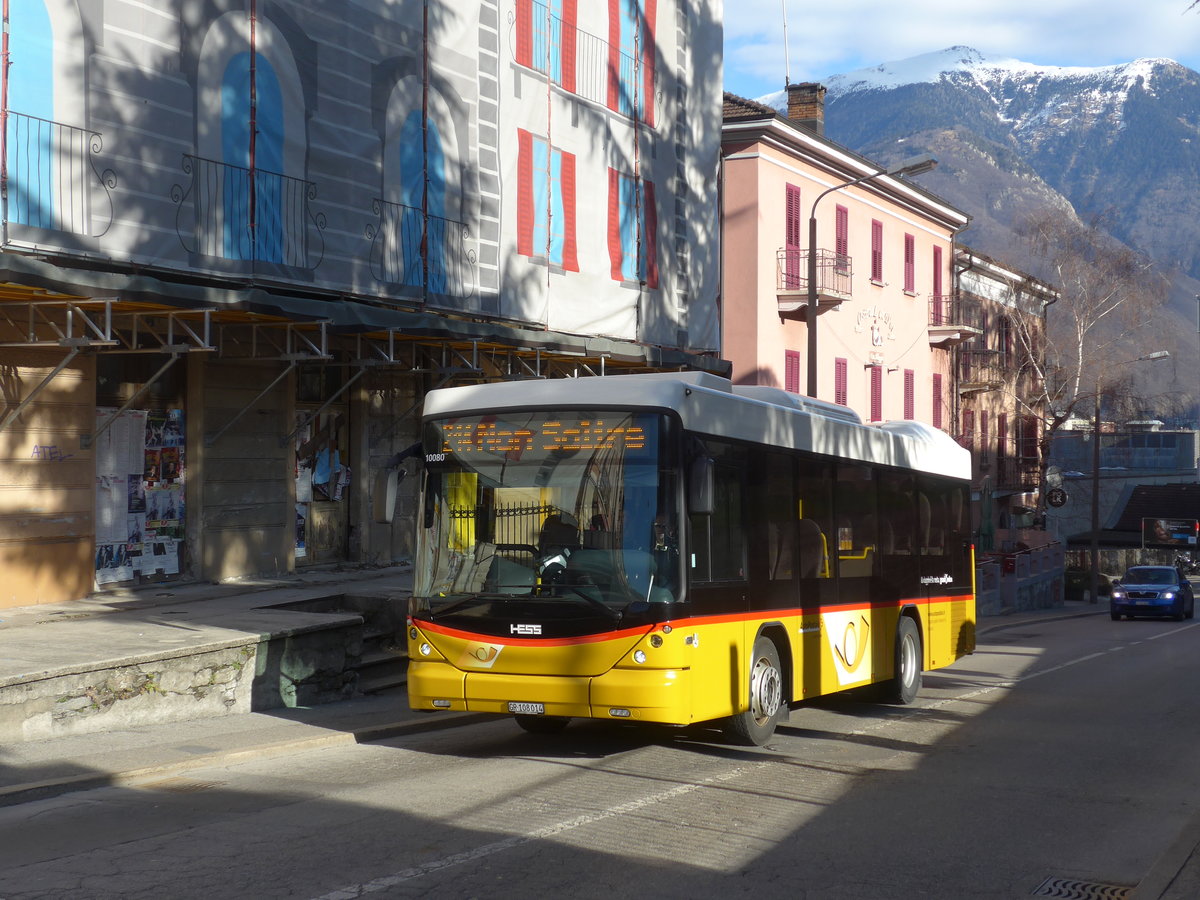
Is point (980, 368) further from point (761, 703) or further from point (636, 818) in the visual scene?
point (636, 818)

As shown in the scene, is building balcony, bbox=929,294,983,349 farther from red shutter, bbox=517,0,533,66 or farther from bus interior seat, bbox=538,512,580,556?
bus interior seat, bbox=538,512,580,556

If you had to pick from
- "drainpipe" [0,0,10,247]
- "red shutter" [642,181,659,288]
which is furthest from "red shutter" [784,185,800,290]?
"drainpipe" [0,0,10,247]

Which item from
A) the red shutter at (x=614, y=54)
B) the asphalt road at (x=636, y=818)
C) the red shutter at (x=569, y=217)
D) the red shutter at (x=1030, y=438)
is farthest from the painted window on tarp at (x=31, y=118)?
the red shutter at (x=1030, y=438)

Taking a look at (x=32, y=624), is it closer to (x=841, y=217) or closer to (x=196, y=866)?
(x=196, y=866)

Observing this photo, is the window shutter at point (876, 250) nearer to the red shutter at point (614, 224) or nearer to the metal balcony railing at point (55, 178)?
the red shutter at point (614, 224)

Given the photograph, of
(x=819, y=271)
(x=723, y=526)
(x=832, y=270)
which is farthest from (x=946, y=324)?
(x=723, y=526)

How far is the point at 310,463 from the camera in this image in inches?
793

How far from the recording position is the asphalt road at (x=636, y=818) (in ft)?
23.5

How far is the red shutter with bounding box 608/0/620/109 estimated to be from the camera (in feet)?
82.8

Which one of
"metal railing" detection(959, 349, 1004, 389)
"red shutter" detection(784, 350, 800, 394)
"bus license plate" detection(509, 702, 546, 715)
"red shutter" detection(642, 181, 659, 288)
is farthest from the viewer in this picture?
"metal railing" detection(959, 349, 1004, 389)

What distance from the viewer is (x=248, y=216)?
55.9ft

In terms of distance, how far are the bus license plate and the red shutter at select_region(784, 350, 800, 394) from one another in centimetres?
2460

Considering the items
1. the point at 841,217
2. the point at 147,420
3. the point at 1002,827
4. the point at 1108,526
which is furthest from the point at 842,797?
the point at 1108,526

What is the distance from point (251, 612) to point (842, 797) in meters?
7.85
